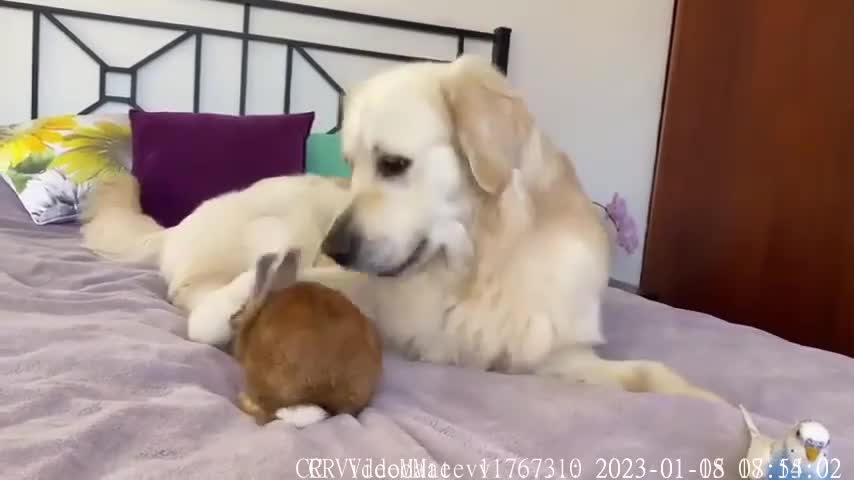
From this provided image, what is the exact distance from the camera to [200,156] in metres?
1.96

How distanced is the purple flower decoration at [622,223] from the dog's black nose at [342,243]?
5.37ft

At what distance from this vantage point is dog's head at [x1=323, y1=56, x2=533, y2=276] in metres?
1.20

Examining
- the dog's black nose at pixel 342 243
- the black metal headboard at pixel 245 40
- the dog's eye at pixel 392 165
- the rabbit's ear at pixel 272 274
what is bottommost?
the rabbit's ear at pixel 272 274

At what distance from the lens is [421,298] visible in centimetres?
131

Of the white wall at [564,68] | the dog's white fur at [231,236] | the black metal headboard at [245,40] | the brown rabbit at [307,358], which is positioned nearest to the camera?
the brown rabbit at [307,358]

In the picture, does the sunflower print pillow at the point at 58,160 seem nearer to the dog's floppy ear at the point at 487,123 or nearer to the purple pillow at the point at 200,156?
the purple pillow at the point at 200,156

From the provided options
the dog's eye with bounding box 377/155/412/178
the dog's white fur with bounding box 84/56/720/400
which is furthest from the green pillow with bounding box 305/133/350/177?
the dog's eye with bounding box 377/155/412/178

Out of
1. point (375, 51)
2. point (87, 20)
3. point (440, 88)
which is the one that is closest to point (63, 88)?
point (87, 20)

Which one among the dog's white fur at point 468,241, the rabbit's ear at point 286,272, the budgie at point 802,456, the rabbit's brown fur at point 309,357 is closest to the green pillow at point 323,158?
the dog's white fur at point 468,241

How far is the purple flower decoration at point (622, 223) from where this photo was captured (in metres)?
2.68

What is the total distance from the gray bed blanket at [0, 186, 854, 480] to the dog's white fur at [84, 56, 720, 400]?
85mm

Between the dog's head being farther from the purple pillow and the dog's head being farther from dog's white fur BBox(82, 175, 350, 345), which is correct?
the purple pillow

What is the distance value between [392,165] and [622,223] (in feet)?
5.30

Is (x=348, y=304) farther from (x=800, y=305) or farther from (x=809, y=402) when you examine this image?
(x=800, y=305)
